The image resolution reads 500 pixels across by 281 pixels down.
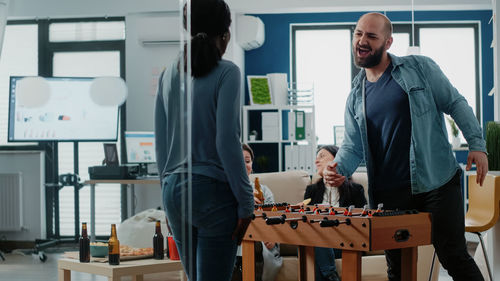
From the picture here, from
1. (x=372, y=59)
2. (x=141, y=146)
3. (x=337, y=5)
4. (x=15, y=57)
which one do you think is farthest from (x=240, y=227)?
(x=337, y=5)

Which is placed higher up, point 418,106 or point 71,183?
point 418,106

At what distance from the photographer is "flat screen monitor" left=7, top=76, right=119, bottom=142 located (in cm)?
166

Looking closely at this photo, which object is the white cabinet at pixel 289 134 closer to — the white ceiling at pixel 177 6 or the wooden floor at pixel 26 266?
the white ceiling at pixel 177 6

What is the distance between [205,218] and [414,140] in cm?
115

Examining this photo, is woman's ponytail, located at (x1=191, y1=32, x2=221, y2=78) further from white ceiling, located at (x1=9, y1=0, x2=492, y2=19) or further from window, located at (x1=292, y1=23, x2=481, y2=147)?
window, located at (x1=292, y1=23, x2=481, y2=147)

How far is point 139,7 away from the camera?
1.82 m

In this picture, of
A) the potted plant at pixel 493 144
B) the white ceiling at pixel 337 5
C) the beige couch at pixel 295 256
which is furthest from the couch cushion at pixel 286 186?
the white ceiling at pixel 337 5

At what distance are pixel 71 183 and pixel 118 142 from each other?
20 cm

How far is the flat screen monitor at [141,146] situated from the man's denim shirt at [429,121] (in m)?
1.07

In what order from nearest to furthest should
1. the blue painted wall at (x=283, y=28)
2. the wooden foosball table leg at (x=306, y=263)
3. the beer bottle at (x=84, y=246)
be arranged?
1. the beer bottle at (x=84, y=246)
2. the wooden foosball table leg at (x=306, y=263)
3. the blue painted wall at (x=283, y=28)

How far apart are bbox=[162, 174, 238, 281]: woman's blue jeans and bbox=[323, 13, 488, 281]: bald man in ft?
3.54

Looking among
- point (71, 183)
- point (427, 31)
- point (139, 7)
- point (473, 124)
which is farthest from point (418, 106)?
point (427, 31)

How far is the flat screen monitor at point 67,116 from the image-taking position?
166 cm

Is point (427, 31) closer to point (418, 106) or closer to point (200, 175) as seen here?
point (418, 106)
